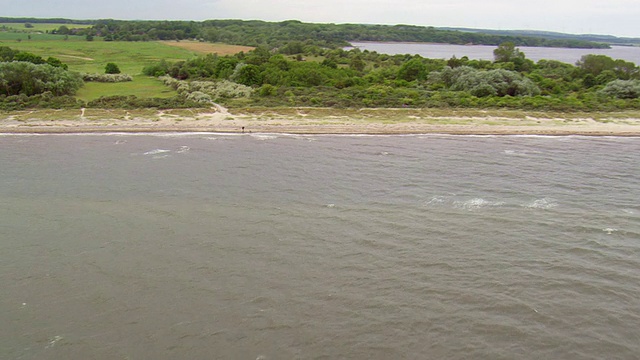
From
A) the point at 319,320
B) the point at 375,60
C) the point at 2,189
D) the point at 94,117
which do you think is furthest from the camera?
the point at 375,60

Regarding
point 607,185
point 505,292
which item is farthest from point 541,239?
point 607,185

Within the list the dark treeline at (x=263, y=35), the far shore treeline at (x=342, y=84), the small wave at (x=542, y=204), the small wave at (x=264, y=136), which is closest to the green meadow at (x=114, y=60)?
the far shore treeline at (x=342, y=84)

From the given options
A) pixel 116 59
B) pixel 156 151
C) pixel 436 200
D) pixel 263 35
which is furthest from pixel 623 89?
pixel 263 35

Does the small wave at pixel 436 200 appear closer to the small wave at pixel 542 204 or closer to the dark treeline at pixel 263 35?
the small wave at pixel 542 204

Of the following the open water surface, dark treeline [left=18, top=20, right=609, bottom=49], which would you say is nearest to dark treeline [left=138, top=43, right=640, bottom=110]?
the open water surface

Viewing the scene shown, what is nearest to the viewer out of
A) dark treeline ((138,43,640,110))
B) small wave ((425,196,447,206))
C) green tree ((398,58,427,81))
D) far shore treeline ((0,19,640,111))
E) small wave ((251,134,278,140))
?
small wave ((425,196,447,206))

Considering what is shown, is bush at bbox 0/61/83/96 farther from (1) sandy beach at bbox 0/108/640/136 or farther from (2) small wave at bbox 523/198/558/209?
(2) small wave at bbox 523/198/558/209

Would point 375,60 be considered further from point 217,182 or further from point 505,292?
point 505,292
